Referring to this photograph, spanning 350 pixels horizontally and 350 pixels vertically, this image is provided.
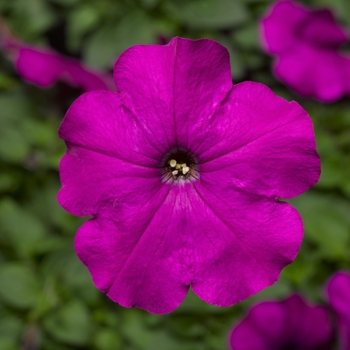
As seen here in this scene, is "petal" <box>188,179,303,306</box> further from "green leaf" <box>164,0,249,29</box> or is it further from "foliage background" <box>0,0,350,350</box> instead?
"green leaf" <box>164,0,249,29</box>

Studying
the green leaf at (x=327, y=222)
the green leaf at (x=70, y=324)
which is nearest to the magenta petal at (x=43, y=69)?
the green leaf at (x=70, y=324)

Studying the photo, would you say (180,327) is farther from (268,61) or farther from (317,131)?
(268,61)

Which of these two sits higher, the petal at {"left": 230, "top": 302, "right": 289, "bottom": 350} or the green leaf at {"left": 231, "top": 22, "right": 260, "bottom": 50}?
the green leaf at {"left": 231, "top": 22, "right": 260, "bottom": 50}

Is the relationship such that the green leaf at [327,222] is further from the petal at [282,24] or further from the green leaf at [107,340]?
the green leaf at [107,340]

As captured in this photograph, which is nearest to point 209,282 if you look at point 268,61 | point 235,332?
point 235,332

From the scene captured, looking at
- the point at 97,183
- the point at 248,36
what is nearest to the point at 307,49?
the point at 248,36

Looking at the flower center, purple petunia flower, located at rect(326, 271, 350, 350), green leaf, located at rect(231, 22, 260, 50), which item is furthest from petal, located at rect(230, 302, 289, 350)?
green leaf, located at rect(231, 22, 260, 50)
